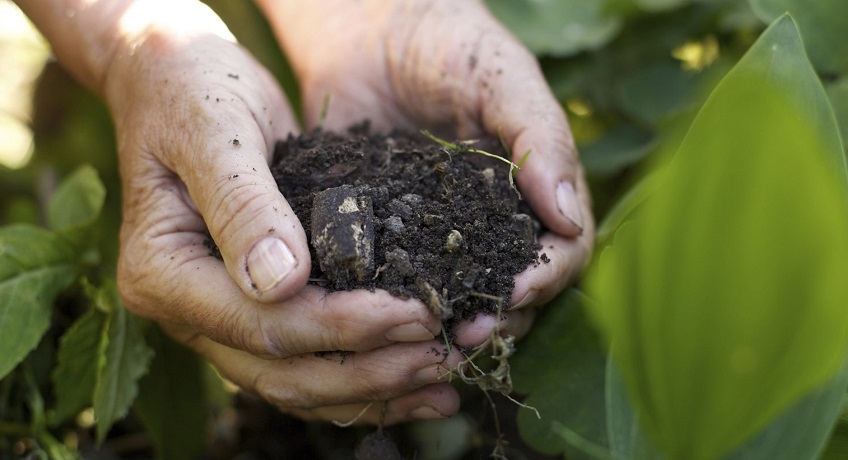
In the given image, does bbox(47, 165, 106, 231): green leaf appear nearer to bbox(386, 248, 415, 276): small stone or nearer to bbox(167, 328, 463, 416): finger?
bbox(167, 328, 463, 416): finger

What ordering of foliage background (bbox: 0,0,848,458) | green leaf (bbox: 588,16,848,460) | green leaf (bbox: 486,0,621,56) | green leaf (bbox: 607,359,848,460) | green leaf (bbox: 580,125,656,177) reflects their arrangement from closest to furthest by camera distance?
green leaf (bbox: 588,16,848,460), green leaf (bbox: 607,359,848,460), foliage background (bbox: 0,0,848,458), green leaf (bbox: 580,125,656,177), green leaf (bbox: 486,0,621,56)

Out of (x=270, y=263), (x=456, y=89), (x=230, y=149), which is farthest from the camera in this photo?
(x=456, y=89)

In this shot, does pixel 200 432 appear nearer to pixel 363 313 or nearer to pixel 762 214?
pixel 363 313

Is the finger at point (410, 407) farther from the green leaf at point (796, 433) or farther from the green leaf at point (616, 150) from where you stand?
the green leaf at point (616, 150)

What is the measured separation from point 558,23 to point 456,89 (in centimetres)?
50

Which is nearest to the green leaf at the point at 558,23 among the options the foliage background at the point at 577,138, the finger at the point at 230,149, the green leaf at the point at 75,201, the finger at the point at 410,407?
the foliage background at the point at 577,138

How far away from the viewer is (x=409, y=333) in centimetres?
84

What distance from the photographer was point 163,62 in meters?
1.06

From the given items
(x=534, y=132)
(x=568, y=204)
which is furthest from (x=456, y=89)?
(x=568, y=204)

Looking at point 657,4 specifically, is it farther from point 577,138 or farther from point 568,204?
point 568,204

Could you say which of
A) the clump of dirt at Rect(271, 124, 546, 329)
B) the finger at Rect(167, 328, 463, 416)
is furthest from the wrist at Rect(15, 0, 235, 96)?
the finger at Rect(167, 328, 463, 416)

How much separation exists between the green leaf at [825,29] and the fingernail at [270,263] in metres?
1.00

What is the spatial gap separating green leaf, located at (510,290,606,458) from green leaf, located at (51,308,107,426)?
0.71 metres

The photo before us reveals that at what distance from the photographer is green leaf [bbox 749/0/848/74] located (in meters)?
1.22
